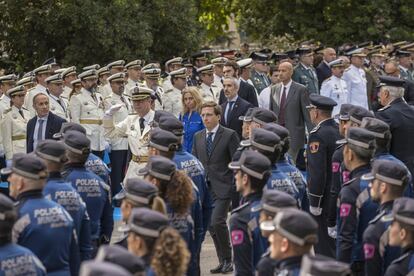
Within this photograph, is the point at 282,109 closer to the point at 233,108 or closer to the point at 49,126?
the point at 233,108

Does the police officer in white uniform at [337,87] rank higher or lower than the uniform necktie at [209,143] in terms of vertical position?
lower

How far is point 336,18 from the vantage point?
32438mm

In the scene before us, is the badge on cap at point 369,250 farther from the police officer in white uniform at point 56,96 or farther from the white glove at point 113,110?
the police officer in white uniform at point 56,96

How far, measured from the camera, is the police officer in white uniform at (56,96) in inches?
690

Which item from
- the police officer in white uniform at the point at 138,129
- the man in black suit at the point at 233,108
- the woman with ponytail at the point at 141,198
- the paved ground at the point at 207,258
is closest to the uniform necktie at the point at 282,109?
the man in black suit at the point at 233,108

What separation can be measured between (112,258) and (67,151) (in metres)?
4.01

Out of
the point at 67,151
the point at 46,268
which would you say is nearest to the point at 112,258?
the point at 46,268

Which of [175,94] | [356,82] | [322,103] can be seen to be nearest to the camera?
[322,103]

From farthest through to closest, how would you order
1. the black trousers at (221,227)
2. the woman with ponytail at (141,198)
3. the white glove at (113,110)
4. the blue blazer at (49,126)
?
the blue blazer at (49,126), the white glove at (113,110), the black trousers at (221,227), the woman with ponytail at (141,198)

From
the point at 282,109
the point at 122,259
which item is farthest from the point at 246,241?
the point at 282,109

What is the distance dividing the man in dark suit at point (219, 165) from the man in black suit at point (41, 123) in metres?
3.04

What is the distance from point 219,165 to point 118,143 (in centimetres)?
430

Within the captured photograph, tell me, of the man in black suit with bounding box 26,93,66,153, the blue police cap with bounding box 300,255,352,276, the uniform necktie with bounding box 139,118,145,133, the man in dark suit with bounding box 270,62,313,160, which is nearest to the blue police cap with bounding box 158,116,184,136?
the uniform necktie with bounding box 139,118,145,133

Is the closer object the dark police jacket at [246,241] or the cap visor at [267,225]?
the cap visor at [267,225]
